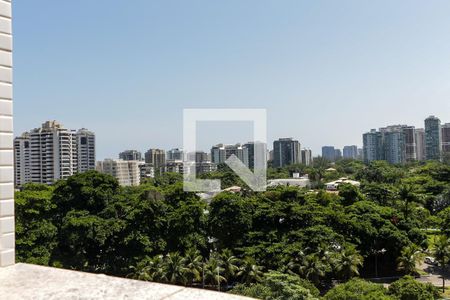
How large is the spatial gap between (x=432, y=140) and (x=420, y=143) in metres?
2.46

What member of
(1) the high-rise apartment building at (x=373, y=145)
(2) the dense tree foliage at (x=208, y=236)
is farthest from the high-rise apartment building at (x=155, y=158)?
(2) the dense tree foliage at (x=208, y=236)

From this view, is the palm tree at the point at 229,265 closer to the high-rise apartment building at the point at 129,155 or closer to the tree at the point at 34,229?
the tree at the point at 34,229

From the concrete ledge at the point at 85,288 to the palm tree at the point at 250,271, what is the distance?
9145 mm

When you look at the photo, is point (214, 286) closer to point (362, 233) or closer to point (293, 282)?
point (293, 282)

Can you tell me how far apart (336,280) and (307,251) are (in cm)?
160

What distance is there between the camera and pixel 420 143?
200 feet

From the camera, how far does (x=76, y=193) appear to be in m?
12.9

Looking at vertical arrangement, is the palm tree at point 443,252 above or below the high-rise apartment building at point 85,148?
below

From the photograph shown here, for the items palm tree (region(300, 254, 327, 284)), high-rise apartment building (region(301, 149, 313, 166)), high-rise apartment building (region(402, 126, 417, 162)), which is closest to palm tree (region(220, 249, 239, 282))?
palm tree (region(300, 254, 327, 284))

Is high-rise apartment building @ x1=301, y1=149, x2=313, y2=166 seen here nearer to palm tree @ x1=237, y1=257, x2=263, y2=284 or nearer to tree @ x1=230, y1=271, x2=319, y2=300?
palm tree @ x1=237, y1=257, x2=263, y2=284

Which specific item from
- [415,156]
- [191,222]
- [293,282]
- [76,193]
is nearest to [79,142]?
[76,193]

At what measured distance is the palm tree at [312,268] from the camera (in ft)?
33.2

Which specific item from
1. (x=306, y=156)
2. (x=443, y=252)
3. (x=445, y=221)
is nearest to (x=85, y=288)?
(x=443, y=252)

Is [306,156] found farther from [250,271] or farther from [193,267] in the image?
[193,267]
